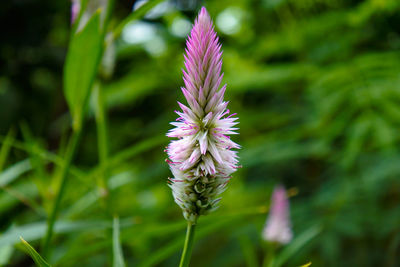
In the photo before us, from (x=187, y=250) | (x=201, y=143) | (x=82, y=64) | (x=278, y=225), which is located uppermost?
(x=82, y=64)

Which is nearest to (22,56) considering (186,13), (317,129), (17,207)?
(17,207)

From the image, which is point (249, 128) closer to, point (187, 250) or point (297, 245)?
point (297, 245)

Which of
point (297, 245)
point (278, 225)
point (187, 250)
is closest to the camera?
point (187, 250)

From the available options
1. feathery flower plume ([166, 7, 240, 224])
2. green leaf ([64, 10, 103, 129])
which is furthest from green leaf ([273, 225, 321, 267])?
green leaf ([64, 10, 103, 129])

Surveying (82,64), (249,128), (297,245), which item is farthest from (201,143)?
(249,128)

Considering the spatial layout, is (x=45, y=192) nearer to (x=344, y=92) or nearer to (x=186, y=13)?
(x=344, y=92)

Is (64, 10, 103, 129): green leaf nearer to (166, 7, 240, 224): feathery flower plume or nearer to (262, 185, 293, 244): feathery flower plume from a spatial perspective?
(166, 7, 240, 224): feathery flower plume

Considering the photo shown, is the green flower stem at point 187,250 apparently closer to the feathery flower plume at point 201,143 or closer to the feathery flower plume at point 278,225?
the feathery flower plume at point 201,143
